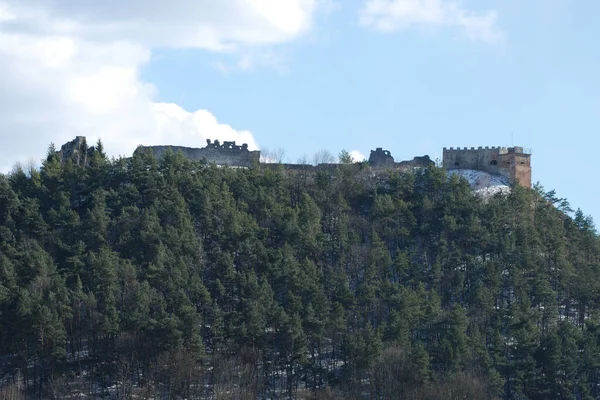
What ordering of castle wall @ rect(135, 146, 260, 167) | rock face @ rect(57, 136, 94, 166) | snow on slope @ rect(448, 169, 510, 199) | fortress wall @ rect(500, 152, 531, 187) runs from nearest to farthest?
snow on slope @ rect(448, 169, 510, 199) → rock face @ rect(57, 136, 94, 166) → fortress wall @ rect(500, 152, 531, 187) → castle wall @ rect(135, 146, 260, 167)

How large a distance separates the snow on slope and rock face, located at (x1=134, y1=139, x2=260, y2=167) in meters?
14.6

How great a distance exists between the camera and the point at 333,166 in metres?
93.4

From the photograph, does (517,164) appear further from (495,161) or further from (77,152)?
(77,152)

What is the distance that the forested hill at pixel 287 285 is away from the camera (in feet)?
226

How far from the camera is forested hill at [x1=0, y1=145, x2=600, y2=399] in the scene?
68.9m

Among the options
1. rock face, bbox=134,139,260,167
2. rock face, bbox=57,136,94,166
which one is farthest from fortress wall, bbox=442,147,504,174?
rock face, bbox=57,136,94,166

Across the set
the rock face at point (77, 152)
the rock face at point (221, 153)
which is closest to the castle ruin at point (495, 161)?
the rock face at point (221, 153)

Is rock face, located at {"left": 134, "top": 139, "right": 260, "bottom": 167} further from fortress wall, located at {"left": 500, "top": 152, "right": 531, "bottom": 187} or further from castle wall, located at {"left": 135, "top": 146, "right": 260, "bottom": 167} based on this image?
fortress wall, located at {"left": 500, "top": 152, "right": 531, "bottom": 187}

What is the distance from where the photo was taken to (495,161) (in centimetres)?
9481

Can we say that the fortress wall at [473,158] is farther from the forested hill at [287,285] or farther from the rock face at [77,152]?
the rock face at [77,152]

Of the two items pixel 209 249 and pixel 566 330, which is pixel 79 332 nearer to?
pixel 209 249

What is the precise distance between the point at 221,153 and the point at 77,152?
1019 cm

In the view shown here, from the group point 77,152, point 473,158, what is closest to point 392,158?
point 473,158

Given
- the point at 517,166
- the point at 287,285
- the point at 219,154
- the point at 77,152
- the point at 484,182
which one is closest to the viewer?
the point at 287,285
